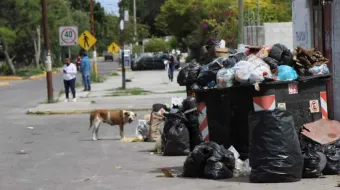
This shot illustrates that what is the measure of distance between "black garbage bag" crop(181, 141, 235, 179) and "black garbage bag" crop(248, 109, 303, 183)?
491 millimetres

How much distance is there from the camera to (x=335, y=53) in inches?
477

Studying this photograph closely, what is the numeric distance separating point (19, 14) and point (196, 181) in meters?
47.9

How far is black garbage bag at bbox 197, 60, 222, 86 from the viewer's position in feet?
33.6

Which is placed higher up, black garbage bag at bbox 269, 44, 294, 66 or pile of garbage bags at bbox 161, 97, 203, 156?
black garbage bag at bbox 269, 44, 294, 66

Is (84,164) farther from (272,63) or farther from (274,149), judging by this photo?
(274,149)

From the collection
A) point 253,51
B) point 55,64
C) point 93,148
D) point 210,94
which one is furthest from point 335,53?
point 55,64

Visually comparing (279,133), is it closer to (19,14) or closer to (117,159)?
(117,159)

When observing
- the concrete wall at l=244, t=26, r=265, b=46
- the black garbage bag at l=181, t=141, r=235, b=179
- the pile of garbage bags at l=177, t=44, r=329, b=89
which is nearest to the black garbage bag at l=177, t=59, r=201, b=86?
the pile of garbage bags at l=177, t=44, r=329, b=89

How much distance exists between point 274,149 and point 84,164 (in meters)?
4.04

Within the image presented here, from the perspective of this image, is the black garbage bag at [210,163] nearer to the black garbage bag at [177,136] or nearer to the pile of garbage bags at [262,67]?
the pile of garbage bags at [262,67]

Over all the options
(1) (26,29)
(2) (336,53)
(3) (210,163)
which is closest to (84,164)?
(3) (210,163)

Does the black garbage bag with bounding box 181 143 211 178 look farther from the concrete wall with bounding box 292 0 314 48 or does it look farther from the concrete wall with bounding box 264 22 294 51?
the concrete wall with bounding box 264 22 294 51

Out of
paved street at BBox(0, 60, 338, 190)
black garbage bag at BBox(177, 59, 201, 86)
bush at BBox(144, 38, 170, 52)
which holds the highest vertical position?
bush at BBox(144, 38, 170, 52)

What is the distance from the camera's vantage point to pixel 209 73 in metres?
10.4
